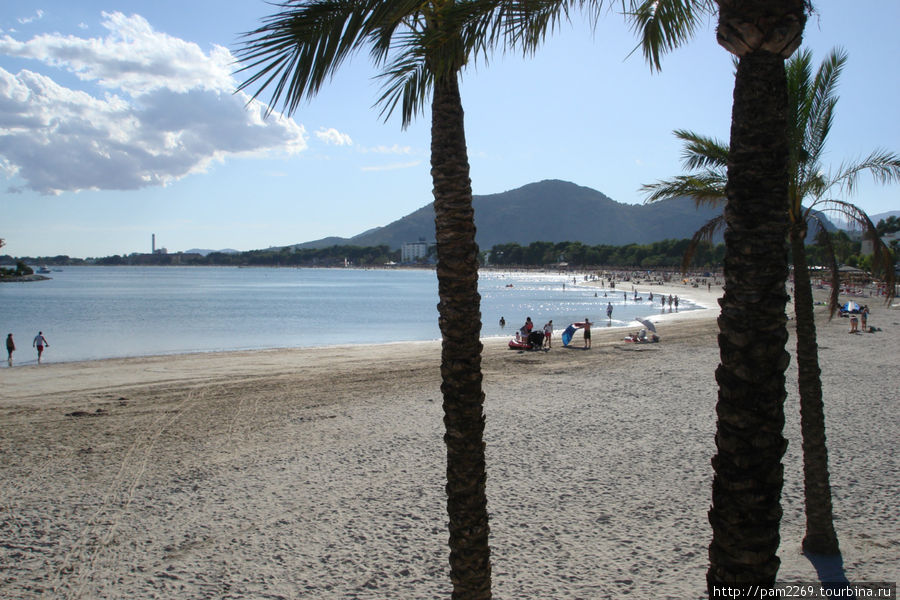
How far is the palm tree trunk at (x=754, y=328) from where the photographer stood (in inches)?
100

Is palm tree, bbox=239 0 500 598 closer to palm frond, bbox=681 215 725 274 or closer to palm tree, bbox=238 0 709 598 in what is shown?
palm tree, bbox=238 0 709 598

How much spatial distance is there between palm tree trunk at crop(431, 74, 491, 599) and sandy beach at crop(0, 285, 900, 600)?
3327 millimetres

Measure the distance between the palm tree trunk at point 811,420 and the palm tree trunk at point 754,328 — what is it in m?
4.19

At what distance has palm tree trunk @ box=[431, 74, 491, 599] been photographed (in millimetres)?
3453

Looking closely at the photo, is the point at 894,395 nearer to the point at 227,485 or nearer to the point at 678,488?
the point at 678,488

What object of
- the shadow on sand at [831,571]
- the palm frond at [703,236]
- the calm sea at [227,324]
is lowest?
Result: the calm sea at [227,324]

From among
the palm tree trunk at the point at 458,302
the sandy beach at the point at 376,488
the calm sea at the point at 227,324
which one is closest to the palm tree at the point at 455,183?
the palm tree trunk at the point at 458,302

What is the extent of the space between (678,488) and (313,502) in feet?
16.4

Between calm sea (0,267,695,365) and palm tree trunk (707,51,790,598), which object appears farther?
calm sea (0,267,695,365)

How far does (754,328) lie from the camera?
8.38ft

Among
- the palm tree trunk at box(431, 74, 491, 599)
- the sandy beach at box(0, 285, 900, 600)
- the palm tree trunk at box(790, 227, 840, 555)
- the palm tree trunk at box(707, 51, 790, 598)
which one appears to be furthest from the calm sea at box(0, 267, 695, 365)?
the palm tree trunk at box(707, 51, 790, 598)

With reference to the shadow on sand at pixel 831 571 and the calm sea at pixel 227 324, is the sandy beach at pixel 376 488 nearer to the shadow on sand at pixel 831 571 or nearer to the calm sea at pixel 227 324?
the shadow on sand at pixel 831 571

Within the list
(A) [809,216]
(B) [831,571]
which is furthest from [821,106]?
(B) [831,571]

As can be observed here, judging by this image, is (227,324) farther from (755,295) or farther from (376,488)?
(755,295)
